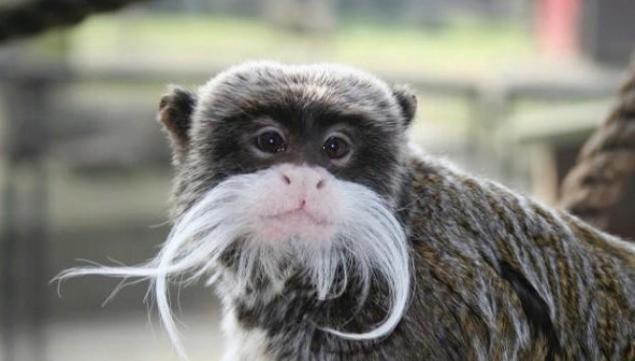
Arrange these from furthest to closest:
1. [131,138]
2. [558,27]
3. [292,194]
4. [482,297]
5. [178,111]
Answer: [558,27]
[131,138]
[178,111]
[482,297]
[292,194]

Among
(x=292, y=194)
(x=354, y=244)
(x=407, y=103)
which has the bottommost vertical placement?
(x=354, y=244)

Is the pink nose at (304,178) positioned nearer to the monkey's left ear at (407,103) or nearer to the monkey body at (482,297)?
the monkey body at (482,297)

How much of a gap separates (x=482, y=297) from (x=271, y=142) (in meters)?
0.53

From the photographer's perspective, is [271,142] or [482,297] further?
[482,297]

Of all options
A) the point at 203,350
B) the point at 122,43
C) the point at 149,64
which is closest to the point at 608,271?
the point at 203,350

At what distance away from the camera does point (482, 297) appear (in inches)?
87.4

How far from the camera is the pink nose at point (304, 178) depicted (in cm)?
199

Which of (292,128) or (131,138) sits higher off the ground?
(292,128)

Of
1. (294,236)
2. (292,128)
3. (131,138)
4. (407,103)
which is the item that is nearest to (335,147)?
(292,128)

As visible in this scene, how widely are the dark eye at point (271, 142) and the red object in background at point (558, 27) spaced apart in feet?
16.7

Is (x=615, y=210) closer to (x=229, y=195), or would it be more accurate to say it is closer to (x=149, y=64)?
(x=229, y=195)

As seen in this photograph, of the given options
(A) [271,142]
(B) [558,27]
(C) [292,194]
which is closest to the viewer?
(C) [292,194]

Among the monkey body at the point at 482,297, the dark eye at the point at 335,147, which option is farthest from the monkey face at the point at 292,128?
the monkey body at the point at 482,297

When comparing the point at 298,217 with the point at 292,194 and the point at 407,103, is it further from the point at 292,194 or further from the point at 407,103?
the point at 407,103
